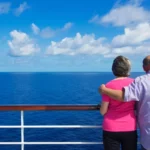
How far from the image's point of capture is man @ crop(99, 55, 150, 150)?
2805 millimetres

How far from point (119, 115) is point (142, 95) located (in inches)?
14.1

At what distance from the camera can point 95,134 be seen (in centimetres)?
2934

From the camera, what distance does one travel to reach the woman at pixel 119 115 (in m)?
2.90

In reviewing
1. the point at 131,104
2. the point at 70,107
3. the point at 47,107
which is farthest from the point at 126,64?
the point at 47,107

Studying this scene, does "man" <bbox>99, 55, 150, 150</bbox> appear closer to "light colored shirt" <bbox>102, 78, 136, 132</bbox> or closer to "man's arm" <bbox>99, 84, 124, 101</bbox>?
"man's arm" <bbox>99, 84, 124, 101</bbox>

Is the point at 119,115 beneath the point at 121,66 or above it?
beneath

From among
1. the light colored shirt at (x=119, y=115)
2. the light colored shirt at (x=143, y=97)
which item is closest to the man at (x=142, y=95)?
the light colored shirt at (x=143, y=97)

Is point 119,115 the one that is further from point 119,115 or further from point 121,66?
point 121,66

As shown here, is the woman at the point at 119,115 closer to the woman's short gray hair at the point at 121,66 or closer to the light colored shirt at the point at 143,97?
the woman's short gray hair at the point at 121,66

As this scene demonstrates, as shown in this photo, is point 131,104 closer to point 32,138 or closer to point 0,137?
point 32,138

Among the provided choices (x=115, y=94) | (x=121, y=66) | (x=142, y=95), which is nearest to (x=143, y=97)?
(x=142, y=95)

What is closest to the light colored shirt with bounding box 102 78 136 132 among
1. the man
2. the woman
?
the woman

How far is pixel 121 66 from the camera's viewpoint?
2873 mm

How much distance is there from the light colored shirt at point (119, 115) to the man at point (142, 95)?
0.11 metres
